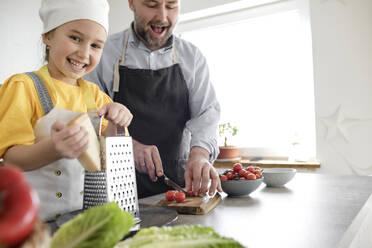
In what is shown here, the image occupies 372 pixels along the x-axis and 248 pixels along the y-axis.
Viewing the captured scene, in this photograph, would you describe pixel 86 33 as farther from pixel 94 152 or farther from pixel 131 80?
pixel 131 80

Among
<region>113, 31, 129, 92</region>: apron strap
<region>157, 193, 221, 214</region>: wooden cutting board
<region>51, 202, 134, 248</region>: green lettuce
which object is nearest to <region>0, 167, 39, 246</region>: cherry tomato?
<region>51, 202, 134, 248</region>: green lettuce

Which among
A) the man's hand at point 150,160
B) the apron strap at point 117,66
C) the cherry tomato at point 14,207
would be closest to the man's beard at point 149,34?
the apron strap at point 117,66

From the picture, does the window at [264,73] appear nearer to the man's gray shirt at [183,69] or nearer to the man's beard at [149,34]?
the man's gray shirt at [183,69]

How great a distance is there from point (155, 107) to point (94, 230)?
56.9 inches

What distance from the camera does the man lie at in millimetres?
1781

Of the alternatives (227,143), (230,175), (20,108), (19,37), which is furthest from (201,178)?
(19,37)

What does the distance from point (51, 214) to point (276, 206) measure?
2.55 ft

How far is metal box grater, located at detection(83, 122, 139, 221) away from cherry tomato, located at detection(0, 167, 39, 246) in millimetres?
613

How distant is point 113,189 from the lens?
89 cm

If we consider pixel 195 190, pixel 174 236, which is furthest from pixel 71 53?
pixel 174 236

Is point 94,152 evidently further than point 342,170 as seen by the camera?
No

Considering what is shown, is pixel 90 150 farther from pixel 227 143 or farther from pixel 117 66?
pixel 227 143

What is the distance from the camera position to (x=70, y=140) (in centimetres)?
76

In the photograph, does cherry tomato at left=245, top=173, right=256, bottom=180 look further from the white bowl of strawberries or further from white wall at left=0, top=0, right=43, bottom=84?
white wall at left=0, top=0, right=43, bottom=84
